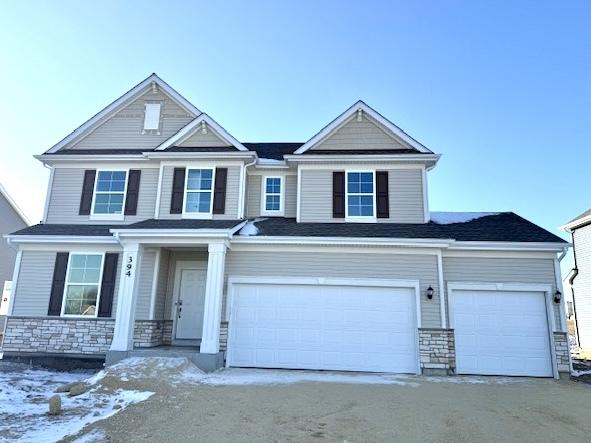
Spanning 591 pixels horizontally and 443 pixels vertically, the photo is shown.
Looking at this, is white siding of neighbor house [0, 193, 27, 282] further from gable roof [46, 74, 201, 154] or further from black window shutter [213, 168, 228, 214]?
black window shutter [213, 168, 228, 214]

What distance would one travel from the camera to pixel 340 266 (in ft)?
34.6

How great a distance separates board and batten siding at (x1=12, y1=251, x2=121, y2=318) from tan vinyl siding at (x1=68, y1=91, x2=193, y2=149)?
12.5ft

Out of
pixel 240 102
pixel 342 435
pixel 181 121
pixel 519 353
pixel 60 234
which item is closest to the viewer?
pixel 342 435

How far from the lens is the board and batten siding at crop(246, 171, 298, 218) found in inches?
494

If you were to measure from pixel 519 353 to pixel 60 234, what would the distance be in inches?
497

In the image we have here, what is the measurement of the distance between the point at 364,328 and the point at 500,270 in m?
3.91

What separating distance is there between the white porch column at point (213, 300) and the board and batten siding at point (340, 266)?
25.5 inches

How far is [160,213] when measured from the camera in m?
11.8

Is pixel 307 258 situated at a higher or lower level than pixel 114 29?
lower

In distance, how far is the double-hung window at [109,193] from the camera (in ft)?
40.3

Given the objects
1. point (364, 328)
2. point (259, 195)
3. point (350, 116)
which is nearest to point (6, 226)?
point (259, 195)

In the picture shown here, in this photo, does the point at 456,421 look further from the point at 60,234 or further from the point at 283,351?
the point at 60,234

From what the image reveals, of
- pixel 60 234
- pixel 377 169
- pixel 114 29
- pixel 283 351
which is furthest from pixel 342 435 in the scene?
pixel 114 29

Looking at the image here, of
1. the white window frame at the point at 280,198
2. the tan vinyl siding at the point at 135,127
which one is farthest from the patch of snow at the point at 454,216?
the tan vinyl siding at the point at 135,127
